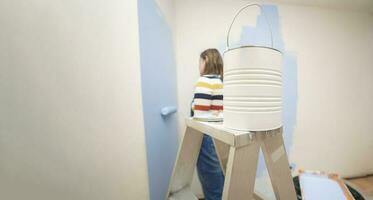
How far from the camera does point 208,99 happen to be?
0.79m

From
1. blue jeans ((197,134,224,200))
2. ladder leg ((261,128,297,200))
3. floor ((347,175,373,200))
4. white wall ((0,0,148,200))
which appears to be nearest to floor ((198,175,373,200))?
floor ((347,175,373,200))

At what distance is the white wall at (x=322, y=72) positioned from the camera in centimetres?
142

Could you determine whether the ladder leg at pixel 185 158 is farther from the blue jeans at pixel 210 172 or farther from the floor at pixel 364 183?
the floor at pixel 364 183

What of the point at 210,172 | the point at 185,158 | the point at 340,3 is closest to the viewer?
the point at 185,158

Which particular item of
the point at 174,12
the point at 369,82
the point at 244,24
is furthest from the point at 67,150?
the point at 369,82

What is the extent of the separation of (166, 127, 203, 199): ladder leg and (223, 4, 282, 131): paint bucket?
0.26 m

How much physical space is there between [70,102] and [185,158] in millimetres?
477

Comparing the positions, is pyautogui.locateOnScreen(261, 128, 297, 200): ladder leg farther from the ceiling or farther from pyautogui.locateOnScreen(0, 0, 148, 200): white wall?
the ceiling

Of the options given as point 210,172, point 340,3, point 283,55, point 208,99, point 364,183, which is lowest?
point 364,183

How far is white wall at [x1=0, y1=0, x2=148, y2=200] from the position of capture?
1.09 ft

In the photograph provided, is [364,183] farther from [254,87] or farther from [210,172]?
[254,87]

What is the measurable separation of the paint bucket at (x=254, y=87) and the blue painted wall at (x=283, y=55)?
1.05m

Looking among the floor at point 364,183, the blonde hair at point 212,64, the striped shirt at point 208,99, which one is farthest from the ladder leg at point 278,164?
the floor at point 364,183

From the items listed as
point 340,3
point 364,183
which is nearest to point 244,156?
point 340,3
